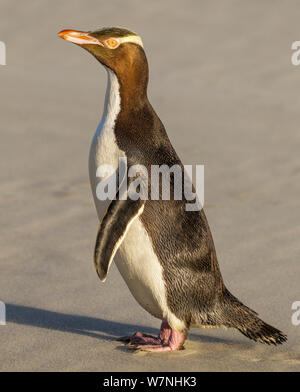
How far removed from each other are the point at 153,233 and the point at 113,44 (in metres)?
0.77

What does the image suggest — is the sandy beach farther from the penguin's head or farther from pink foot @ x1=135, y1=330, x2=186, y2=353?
the penguin's head

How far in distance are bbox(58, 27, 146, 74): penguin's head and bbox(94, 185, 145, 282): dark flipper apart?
1.91ft

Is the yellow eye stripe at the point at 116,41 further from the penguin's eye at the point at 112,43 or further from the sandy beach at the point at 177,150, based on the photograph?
the sandy beach at the point at 177,150

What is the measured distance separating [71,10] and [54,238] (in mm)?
5972

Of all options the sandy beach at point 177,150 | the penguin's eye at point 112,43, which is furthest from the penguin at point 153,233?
the sandy beach at point 177,150

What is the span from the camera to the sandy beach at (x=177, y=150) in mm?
3746

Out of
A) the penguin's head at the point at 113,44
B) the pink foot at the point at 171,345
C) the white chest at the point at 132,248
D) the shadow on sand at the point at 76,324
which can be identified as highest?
the penguin's head at the point at 113,44

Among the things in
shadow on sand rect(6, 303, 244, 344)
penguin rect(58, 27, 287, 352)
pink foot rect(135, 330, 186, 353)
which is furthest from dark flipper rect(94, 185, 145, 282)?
shadow on sand rect(6, 303, 244, 344)

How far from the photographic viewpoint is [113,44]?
11.5 feet

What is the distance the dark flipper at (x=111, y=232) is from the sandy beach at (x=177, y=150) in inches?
15.9

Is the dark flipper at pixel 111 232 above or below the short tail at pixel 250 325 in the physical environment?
above

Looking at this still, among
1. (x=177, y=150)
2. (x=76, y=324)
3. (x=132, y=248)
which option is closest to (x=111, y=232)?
(x=132, y=248)

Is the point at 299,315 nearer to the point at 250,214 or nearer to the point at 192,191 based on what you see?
the point at 192,191

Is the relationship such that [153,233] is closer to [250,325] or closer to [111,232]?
[111,232]
